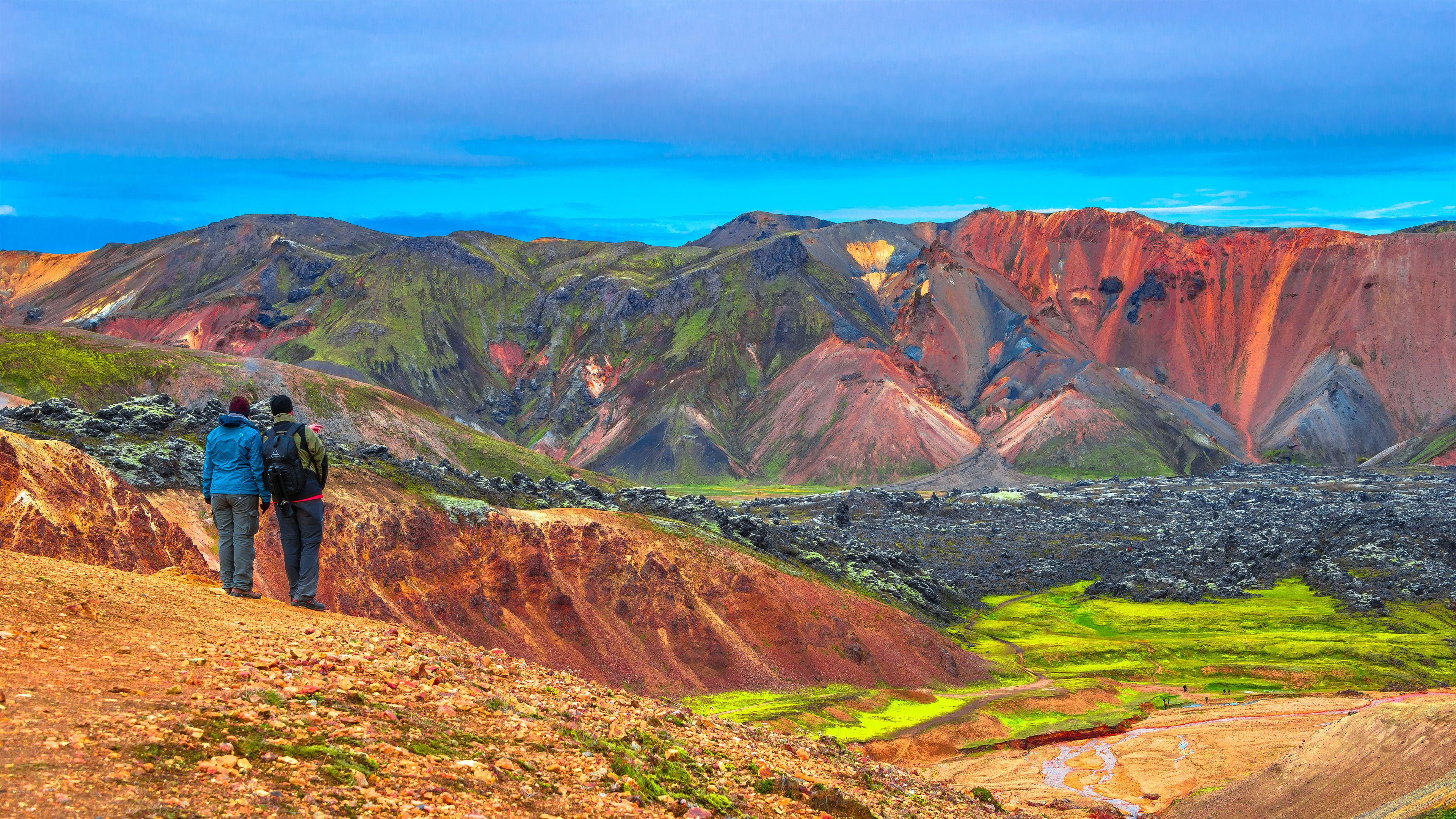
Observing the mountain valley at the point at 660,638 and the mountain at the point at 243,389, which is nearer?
the mountain valley at the point at 660,638

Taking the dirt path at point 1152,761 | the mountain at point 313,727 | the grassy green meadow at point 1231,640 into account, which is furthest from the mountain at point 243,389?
the mountain at point 313,727

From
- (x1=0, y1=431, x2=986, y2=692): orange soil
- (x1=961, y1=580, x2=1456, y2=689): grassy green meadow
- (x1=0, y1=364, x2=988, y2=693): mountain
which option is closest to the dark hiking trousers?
(x1=0, y1=431, x2=986, y2=692): orange soil

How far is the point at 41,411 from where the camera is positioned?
5541 cm

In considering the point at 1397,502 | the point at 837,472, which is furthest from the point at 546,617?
the point at 837,472

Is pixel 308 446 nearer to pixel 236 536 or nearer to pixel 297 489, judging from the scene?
pixel 297 489

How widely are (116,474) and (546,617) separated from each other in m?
20.5

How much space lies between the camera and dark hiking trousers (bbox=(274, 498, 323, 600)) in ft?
68.4

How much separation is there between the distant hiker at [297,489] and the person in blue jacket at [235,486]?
36 centimetres

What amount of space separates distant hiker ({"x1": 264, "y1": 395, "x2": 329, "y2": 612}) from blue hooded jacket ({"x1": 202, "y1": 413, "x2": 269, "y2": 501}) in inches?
11.1

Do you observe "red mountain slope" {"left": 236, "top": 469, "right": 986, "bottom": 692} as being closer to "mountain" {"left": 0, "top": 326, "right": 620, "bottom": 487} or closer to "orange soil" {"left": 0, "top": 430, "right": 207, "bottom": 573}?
"orange soil" {"left": 0, "top": 430, "right": 207, "bottom": 573}

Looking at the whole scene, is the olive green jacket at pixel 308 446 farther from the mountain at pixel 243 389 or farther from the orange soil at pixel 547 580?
the mountain at pixel 243 389

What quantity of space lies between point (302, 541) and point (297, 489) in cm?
112

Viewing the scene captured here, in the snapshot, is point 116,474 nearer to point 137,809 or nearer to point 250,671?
point 250,671

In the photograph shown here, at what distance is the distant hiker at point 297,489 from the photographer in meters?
20.3
